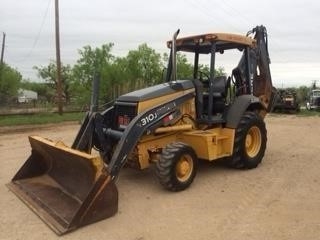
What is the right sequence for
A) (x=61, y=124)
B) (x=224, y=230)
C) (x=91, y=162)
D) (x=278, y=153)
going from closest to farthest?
(x=224, y=230) → (x=91, y=162) → (x=278, y=153) → (x=61, y=124)

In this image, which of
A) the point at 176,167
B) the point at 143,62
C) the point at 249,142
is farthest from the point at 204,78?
the point at 143,62

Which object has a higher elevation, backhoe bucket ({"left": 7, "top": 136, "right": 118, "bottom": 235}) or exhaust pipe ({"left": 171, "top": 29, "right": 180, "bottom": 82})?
exhaust pipe ({"left": 171, "top": 29, "right": 180, "bottom": 82})

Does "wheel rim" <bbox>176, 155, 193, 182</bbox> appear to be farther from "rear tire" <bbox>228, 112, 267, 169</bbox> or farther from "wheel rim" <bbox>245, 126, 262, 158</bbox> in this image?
"wheel rim" <bbox>245, 126, 262, 158</bbox>

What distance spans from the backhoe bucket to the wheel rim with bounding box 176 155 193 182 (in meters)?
1.31

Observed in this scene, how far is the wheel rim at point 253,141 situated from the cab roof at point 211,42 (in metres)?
Answer: 1.57


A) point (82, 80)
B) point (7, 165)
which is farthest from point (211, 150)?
point (82, 80)

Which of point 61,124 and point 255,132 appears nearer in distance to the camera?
point 255,132

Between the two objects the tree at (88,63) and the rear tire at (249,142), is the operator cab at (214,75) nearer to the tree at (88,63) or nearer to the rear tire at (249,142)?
the rear tire at (249,142)

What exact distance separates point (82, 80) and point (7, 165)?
32.2 metres

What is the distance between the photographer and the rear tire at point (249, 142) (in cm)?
759

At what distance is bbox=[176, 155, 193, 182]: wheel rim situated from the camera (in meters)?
6.43

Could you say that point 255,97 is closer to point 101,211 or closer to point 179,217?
point 179,217

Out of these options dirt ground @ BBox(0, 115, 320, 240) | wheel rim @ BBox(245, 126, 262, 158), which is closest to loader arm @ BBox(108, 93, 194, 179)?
dirt ground @ BBox(0, 115, 320, 240)

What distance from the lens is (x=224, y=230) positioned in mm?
4996
